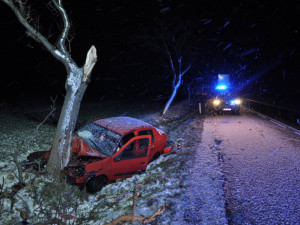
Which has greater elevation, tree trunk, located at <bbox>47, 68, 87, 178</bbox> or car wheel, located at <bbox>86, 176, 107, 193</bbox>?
tree trunk, located at <bbox>47, 68, 87, 178</bbox>

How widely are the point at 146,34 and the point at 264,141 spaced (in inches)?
558

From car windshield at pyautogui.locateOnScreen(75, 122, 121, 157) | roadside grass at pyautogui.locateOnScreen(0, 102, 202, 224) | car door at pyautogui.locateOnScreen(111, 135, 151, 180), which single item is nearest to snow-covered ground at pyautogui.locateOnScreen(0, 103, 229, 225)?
roadside grass at pyautogui.locateOnScreen(0, 102, 202, 224)

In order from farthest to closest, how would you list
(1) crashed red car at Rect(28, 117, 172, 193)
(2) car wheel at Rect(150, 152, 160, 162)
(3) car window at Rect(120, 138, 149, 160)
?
1. (2) car wheel at Rect(150, 152, 160, 162)
2. (3) car window at Rect(120, 138, 149, 160)
3. (1) crashed red car at Rect(28, 117, 172, 193)

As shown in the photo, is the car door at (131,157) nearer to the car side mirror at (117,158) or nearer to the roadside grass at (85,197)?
the car side mirror at (117,158)

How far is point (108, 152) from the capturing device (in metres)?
5.58

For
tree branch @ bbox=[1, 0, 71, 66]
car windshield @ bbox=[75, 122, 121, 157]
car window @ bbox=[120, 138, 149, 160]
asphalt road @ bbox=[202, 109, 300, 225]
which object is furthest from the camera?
car window @ bbox=[120, 138, 149, 160]

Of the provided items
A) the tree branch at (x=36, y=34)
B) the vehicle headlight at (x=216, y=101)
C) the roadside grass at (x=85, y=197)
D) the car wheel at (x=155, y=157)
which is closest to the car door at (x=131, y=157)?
the roadside grass at (x=85, y=197)

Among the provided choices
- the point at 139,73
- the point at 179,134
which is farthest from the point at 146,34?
the point at 139,73

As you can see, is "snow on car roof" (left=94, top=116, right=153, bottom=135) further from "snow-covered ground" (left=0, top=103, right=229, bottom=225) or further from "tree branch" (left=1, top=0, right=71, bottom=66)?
"tree branch" (left=1, top=0, right=71, bottom=66)

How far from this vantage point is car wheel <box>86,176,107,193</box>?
5.23 metres

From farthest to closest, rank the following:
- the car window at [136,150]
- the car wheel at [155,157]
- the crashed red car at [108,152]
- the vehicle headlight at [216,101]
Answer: the vehicle headlight at [216,101] → the car wheel at [155,157] → the car window at [136,150] → the crashed red car at [108,152]

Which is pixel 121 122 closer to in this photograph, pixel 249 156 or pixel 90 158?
pixel 90 158

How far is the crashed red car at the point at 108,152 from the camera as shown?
520cm

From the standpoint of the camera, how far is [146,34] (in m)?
19.3
